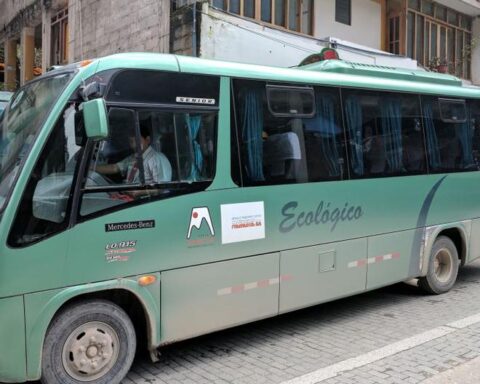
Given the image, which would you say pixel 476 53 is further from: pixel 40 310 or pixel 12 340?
pixel 12 340

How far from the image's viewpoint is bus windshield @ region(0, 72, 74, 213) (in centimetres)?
384

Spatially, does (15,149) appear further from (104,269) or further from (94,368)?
(94,368)

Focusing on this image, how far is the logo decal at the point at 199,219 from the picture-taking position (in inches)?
178

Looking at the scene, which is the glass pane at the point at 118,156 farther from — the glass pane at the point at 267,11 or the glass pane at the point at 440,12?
the glass pane at the point at 440,12

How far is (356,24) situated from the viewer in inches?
595

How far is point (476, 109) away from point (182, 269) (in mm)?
5606

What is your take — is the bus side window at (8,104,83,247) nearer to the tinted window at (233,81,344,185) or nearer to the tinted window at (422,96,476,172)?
the tinted window at (233,81,344,185)

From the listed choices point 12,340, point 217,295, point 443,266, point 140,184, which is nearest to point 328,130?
point 217,295

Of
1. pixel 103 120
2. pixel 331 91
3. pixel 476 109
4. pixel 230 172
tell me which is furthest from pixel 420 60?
pixel 103 120

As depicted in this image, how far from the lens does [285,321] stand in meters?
6.09

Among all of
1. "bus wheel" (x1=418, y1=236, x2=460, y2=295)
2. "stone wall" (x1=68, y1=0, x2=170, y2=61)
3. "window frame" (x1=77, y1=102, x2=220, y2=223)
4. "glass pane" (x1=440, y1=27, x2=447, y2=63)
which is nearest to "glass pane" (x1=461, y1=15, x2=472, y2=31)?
"glass pane" (x1=440, y1=27, x2=447, y2=63)

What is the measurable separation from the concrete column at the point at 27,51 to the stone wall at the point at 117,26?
556 centimetres

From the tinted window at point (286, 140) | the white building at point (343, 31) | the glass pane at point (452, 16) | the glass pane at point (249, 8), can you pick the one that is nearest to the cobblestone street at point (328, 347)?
the tinted window at point (286, 140)

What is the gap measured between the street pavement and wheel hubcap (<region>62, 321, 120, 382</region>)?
0.42 metres
